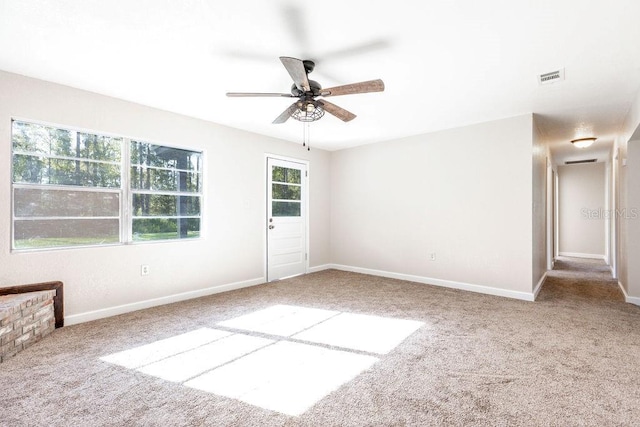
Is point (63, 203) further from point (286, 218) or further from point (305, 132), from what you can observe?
point (305, 132)

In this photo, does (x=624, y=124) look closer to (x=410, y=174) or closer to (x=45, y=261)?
(x=410, y=174)

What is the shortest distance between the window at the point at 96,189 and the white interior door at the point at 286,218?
1.30 meters

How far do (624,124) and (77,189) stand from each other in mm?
6952

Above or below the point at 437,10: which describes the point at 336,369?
below

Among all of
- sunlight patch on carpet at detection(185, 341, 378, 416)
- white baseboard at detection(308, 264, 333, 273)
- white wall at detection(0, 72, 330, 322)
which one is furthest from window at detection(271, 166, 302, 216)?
sunlight patch on carpet at detection(185, 341, 378, 416)

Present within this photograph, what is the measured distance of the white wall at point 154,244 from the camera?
292 cm

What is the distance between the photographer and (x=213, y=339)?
2.80m

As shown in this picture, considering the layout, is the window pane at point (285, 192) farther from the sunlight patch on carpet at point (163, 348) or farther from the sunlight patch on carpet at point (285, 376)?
the sunlight patch on carpet at point (285, 376)

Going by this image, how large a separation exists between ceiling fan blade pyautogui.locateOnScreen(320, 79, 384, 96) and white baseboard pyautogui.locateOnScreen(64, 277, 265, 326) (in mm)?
3142

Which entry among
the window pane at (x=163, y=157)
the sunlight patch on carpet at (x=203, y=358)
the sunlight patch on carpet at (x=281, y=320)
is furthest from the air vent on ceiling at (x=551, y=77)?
the window pane at (x=163, y=157)

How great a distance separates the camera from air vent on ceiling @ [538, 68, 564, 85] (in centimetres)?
279

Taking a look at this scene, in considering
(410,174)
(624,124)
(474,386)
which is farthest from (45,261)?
(624,124)

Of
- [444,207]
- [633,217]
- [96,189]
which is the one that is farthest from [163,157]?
[633,217]

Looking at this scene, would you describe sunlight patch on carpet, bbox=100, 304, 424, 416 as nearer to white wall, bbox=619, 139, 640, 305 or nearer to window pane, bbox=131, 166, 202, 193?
window pane, bbox=131, 166, 202, 193
